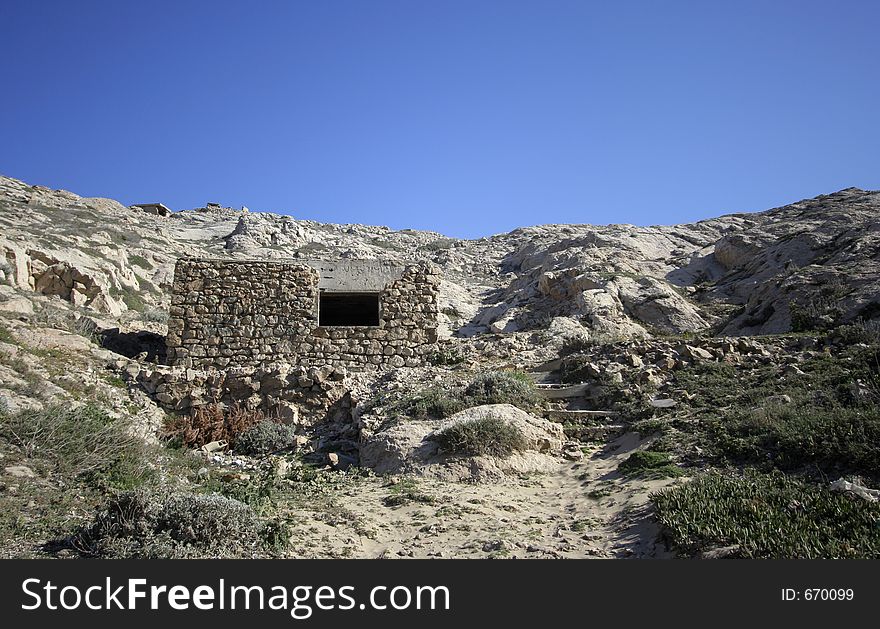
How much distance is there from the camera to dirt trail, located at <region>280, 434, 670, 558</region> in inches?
229

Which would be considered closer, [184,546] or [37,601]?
[37,601]

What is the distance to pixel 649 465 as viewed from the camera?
302 inches

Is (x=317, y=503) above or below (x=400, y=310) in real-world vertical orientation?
below

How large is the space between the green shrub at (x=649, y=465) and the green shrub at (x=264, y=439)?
18.8 ft

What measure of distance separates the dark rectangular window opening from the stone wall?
956 millimetres

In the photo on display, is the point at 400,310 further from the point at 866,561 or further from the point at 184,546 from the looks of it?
the point at 866,561

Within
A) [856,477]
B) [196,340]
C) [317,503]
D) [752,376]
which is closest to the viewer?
[856,477]

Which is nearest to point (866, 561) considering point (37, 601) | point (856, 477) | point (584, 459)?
point (856, 477)

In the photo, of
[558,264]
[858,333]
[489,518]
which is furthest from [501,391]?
[558,264]

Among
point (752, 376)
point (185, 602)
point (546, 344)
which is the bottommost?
point (185, 602)

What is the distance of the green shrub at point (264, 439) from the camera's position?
33.3ft

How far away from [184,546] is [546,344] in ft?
33.7

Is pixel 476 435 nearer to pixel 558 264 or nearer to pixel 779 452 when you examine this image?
pixel 779 452

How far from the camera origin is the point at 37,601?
4227 mm
